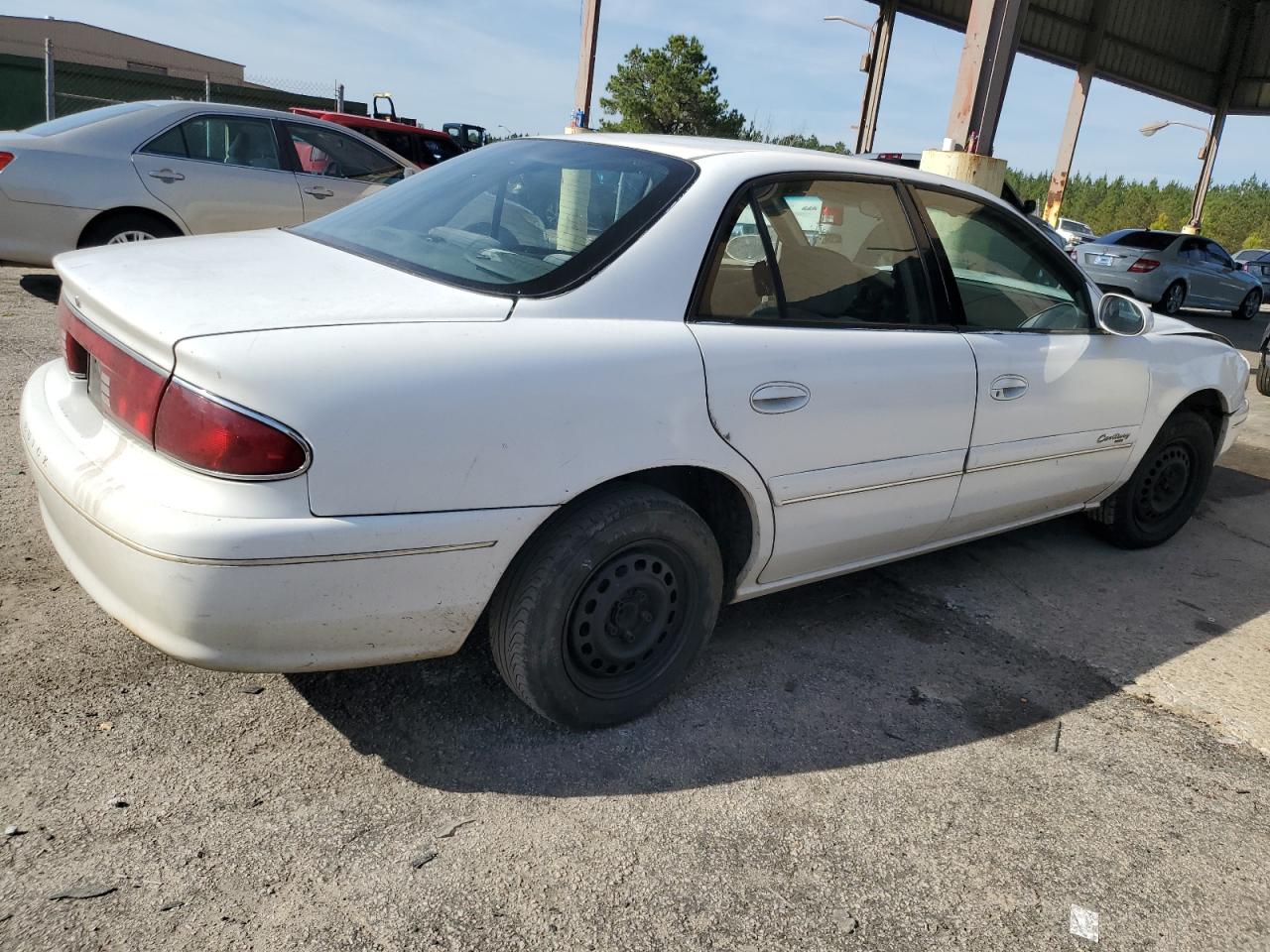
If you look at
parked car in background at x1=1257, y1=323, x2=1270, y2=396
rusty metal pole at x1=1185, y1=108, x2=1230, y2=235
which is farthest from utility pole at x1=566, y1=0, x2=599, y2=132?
rusty metal pole at x1=1185, y1=108, x2=1230, y2=235

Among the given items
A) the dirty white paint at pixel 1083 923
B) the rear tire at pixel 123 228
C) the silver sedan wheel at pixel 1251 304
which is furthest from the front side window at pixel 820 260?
the silver sedan wheel at pixel 1251 304

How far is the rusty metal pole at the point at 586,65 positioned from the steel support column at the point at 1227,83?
21.9 metres

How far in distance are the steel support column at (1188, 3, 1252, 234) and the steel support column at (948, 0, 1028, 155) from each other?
20.2 m

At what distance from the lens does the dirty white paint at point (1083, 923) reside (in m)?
2.08

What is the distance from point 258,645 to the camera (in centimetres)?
206

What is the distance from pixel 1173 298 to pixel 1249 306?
10.7 ft

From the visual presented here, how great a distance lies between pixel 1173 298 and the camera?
1580 centimetres

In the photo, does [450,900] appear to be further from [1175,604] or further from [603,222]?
[1175,604]

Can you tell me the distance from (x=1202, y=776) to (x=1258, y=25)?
28870 mm

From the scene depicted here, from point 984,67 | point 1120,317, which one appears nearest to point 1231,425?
point 1120,317

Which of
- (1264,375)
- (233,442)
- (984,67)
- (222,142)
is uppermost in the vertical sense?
(984,67)

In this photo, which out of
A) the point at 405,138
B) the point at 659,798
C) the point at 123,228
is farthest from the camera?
the point at 405,138

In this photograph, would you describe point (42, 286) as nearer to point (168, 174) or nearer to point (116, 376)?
point (168, 174)

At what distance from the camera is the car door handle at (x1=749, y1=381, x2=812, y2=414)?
2.58m
